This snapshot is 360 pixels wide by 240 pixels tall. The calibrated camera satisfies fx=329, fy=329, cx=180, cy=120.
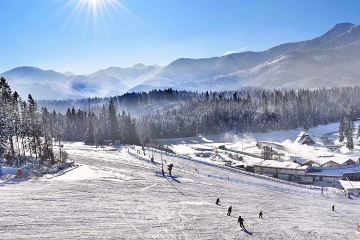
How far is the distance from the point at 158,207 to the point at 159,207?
0.35ft

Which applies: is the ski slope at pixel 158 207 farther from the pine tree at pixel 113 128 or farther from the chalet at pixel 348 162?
the pine tree at pixel 113 128

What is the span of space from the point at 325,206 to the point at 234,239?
21185 mm

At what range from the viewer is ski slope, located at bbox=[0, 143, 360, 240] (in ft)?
89.7

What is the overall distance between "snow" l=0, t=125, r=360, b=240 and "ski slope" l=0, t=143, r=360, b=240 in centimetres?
7

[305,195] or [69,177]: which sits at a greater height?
[69,177]

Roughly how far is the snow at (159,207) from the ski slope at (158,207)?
0.07m

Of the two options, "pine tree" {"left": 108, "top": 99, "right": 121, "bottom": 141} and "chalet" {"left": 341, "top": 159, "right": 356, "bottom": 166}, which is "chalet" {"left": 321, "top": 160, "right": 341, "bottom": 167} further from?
"pine tree" {"left": 108, "top": 99, "right": 121, "bottom": 141}

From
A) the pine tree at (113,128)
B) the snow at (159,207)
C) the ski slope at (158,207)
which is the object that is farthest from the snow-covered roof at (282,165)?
the pine tree at (113,128)

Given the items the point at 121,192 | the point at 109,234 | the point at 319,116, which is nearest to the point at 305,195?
the point at 121,192

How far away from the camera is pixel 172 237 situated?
88.2ft

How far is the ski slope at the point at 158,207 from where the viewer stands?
27.3 metres

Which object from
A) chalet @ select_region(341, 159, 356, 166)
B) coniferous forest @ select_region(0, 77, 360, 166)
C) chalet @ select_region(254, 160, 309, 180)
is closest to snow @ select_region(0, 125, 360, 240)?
coniferous forest @ select_region(0, 77, 360, 166)

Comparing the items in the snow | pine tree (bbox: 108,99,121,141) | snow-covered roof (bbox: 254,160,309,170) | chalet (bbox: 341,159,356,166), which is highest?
pine tree (bbox: 108,99,121,141)

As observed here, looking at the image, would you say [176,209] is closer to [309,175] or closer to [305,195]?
[305,195]
